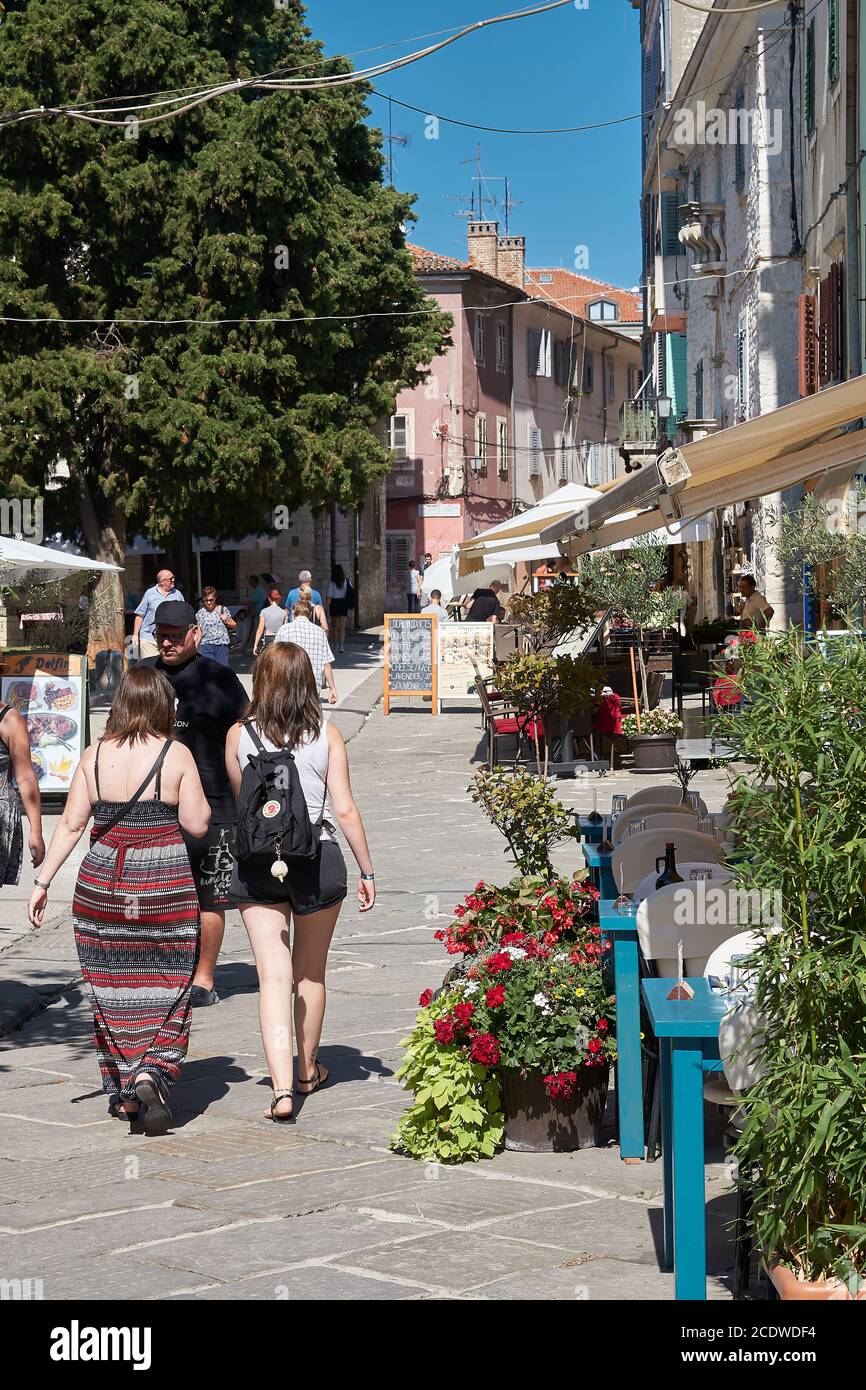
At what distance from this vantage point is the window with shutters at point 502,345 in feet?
189

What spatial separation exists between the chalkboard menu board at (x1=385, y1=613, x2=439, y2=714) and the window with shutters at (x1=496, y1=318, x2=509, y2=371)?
Result: 35.9 metres

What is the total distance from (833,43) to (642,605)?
6281 millimetres

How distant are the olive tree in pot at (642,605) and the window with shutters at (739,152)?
8.89 metres

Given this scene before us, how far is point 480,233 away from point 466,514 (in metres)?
11.9

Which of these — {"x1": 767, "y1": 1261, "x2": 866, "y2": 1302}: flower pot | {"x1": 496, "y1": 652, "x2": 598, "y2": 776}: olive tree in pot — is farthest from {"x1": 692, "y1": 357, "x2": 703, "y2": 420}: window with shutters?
{"x1": 767, "y1": 1261, "x2": 866, "y2": 1302}: flower pot

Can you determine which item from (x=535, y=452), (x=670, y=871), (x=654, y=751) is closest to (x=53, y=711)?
(x=654, y=751)

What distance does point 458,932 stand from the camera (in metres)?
5.92

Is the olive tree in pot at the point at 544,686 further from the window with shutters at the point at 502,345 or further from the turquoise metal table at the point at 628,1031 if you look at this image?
the window with shutters at the point at 502,345

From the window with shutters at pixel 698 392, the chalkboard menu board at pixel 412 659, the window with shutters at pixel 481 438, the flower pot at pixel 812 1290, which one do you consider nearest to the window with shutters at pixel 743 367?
the window with shutters at pixel 698 392

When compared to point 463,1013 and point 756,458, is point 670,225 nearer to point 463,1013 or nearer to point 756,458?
point 756,458

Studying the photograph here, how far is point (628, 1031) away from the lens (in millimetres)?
5305
